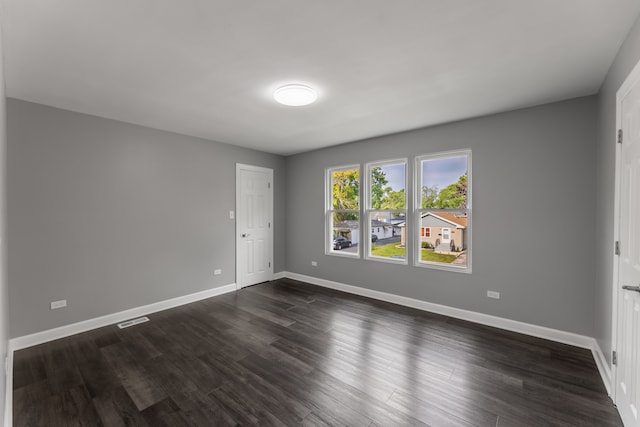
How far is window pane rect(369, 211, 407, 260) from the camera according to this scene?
13.7 ft

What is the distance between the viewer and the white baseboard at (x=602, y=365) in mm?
2134

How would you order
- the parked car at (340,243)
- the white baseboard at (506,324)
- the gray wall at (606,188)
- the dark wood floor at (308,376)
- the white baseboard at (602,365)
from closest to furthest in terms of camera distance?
the dark wood floor at (308,376) < the gray wall at (606,188) < the white baseboard at (602,365) < the white baseboard at (506,324) < the parked car at (340,243)

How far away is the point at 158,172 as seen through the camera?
3871 millimetres

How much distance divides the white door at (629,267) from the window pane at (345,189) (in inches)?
125

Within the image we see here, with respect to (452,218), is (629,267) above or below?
below

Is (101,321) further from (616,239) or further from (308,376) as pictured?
(616,239)

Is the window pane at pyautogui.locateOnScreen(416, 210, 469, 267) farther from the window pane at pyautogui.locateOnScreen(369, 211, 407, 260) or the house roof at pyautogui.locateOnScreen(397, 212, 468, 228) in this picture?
the window pane at pyautogui.locateOnScreen(369, 211, 407, 260)

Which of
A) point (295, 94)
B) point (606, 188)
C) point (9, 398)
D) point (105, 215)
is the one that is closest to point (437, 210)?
point (606, 188)

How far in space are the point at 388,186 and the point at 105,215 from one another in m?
3.91

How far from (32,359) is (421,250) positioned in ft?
14.8

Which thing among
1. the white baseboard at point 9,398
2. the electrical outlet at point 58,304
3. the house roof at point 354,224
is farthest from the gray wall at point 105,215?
the house roof at point 354,224

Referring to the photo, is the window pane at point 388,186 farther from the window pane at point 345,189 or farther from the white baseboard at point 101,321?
the white baseboard at point 101,321

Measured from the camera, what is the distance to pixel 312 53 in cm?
204

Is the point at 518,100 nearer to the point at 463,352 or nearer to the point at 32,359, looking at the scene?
the point at 463,352
